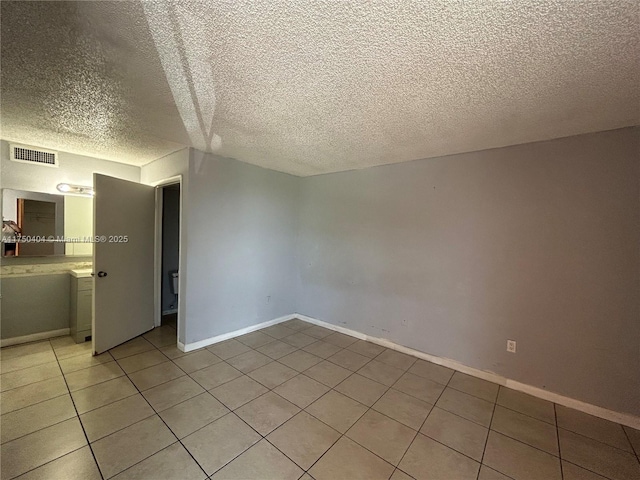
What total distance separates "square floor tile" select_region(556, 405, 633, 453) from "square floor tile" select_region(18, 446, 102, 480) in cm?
318

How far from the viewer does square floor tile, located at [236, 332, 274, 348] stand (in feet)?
10.3

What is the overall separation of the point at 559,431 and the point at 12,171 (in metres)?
5.81

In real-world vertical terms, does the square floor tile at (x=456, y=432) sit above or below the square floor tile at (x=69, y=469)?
below

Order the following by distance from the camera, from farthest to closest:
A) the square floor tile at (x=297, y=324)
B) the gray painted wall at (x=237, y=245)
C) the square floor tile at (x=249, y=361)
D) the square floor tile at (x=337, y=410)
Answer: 1. the square floor tile at (x=297, y=324)
2. the gray painted wall at (x=237, y=245)
3. the square floor tile at (x=249, y=361)
4. the square floor tile at (x=337, y=410)

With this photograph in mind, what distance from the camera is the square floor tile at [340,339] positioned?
3253mm

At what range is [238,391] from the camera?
2.21 meters

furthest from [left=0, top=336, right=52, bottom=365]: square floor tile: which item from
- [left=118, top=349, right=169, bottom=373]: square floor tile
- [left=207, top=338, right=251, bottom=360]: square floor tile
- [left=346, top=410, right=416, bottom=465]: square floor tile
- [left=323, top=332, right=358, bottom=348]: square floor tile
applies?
[left=346, top=410, right=416, bottom=465]: square floor tile

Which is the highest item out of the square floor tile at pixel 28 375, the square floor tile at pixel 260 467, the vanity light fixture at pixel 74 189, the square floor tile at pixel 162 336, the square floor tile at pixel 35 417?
the vanity light fixture at pixel 74 189

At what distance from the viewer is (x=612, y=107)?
170cm

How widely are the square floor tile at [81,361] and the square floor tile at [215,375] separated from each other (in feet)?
3.49

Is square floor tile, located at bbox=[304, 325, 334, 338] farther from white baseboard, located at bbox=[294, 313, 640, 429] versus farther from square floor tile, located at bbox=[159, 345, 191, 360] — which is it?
square floor tile, located at bbox=[159, 345, 191, 360]

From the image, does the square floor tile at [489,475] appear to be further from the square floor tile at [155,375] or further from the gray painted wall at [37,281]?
the gray painted wall at [37,281]

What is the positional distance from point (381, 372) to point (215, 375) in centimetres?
167

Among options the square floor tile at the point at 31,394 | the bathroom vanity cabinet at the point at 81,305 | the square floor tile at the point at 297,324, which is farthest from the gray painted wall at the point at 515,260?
the bathroom vanity cabinet at the point at 81,305
